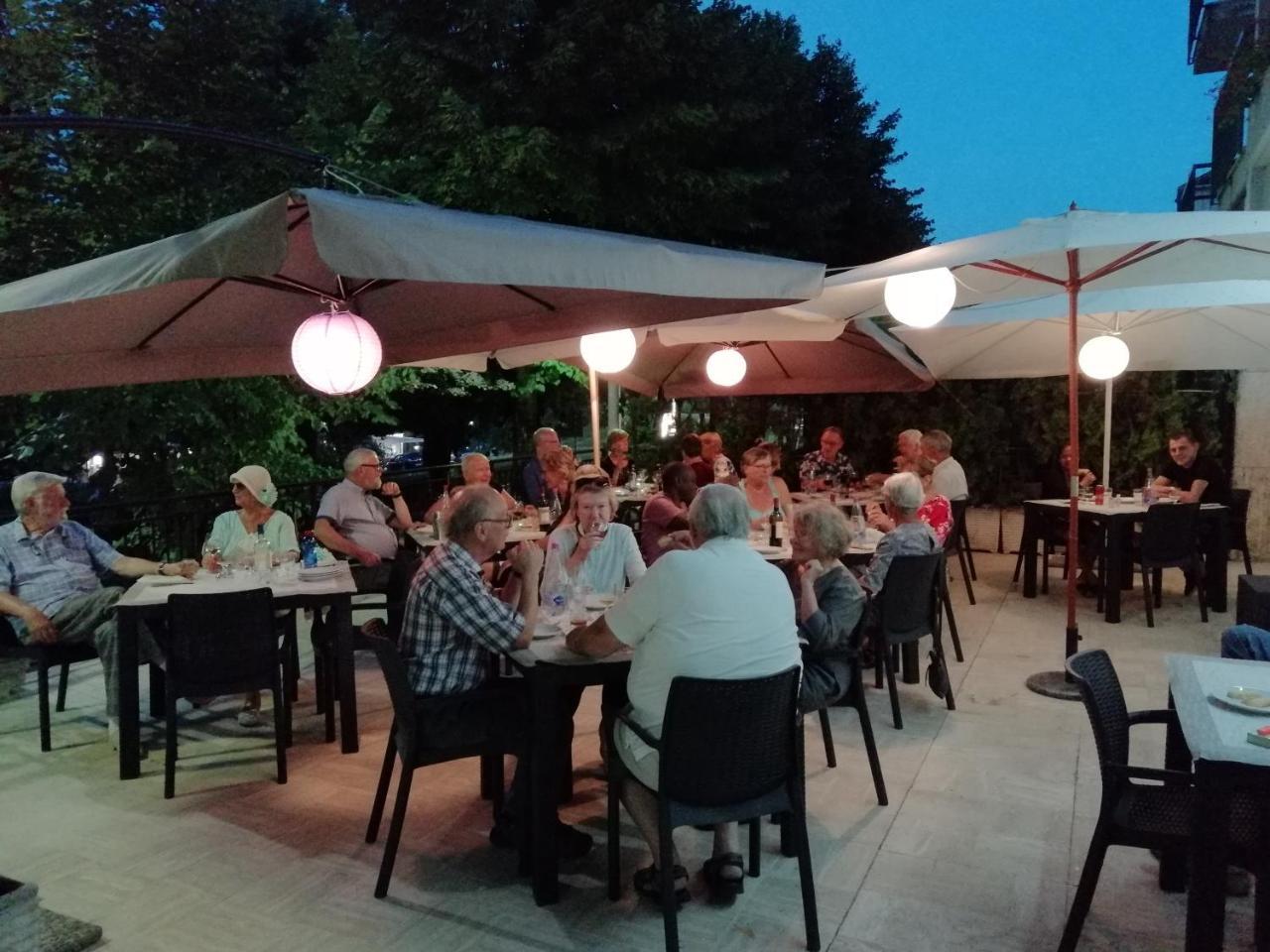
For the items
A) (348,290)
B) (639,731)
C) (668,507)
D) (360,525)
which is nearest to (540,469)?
(360,525)

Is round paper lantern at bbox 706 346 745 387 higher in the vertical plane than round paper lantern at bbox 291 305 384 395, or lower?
higher

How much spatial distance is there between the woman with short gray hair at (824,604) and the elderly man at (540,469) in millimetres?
3604

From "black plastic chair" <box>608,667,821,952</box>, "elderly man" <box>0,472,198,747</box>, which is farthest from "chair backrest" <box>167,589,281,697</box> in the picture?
"black plastic chair" <box>608,667,821,952</box>

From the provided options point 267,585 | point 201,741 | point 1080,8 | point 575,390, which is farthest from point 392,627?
point 1080,8

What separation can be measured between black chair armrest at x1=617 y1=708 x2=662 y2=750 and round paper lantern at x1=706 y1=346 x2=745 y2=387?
5.16m

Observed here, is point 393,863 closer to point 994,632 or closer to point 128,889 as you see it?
point 128,889

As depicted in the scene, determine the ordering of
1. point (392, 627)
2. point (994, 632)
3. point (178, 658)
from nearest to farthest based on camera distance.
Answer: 1. point (178, 658)
2. point (392, 627)
3. point (994, 632)

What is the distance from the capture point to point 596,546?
4270mm

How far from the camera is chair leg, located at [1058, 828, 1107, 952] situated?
260 centimetres

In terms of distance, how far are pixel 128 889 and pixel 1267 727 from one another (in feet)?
11.7

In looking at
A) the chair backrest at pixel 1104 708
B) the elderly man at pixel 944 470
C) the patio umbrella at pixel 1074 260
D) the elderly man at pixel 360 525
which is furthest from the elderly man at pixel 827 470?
the chair backrest at pixel 1104 708

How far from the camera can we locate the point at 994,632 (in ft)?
21.8

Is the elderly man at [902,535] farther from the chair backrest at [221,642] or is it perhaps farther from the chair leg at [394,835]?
the chair backrest at [221,642]

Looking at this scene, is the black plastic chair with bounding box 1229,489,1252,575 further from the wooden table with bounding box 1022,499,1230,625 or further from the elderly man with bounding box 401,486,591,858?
the elderly man with bounding box 401,486,591,858
